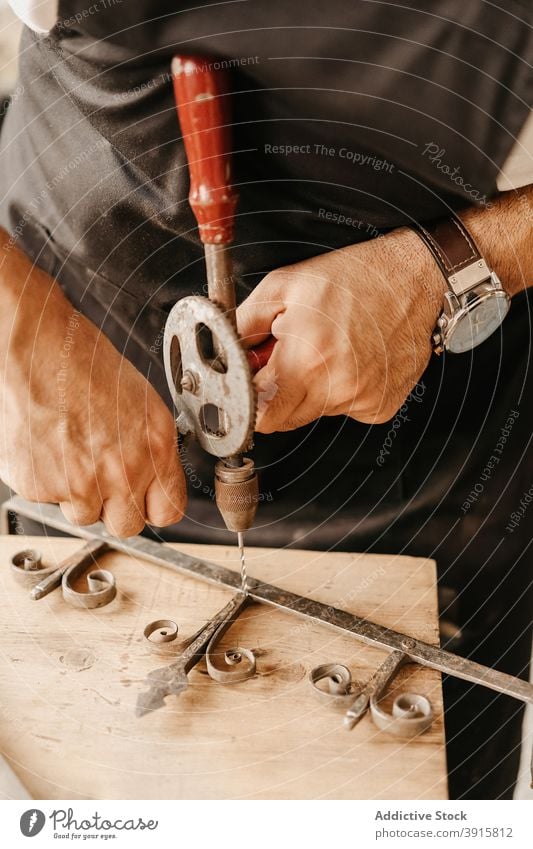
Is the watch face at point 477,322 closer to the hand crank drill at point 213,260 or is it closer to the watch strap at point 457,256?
the watch strap at point 457,256

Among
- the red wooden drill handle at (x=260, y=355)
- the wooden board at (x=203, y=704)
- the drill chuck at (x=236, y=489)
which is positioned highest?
the red wooden drill handle at (x=260, y=355)

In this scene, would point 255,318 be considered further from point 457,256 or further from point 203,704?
point 203,704

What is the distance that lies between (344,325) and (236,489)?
6.7 inches

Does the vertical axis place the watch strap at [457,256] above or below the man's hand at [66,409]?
above

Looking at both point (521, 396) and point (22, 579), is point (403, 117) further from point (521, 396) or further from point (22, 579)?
point (22, 579)

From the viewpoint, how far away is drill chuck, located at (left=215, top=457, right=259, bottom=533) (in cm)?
58

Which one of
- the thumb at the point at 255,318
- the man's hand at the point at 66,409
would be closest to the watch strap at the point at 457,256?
the thumb at the point at 255,318

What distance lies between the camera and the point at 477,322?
0.68 metres

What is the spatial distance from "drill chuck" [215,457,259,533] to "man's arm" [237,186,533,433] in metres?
0.06

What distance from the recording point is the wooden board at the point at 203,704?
1.75 feet
